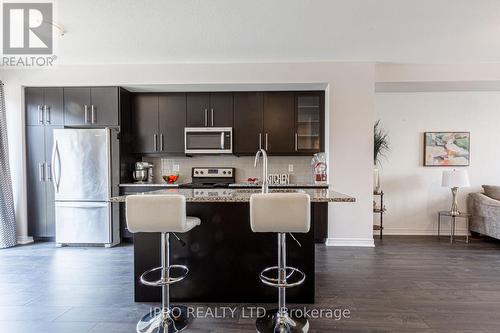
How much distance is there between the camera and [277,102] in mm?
4223

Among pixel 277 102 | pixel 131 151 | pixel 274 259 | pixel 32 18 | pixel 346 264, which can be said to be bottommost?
pixel 346 264

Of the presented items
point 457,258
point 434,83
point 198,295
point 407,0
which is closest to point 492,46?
point 434,83

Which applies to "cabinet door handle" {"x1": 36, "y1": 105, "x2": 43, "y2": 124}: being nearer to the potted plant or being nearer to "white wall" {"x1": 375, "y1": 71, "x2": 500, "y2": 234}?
the potted plant

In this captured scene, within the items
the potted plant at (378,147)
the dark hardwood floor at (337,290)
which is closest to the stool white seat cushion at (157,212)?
the dark hardwood floor at (337,290)

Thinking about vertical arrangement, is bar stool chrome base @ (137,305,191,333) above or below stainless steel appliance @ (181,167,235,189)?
below

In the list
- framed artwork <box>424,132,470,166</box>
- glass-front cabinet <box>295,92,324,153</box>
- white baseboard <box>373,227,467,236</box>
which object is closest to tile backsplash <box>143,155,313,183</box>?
glass-front cabinet <box>295,92,324,153</box>

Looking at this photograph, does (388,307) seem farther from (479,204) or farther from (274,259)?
(479,204)

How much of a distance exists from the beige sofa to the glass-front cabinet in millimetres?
2601

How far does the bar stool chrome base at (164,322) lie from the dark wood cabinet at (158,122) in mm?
2683

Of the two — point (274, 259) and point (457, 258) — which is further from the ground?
point (274, 259)

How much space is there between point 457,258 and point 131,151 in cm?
487

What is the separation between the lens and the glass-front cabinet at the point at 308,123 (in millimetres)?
4219

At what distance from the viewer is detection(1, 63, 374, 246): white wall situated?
3838mm

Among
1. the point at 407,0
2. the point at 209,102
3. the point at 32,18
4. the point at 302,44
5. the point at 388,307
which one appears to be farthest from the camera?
the point at 209,102
